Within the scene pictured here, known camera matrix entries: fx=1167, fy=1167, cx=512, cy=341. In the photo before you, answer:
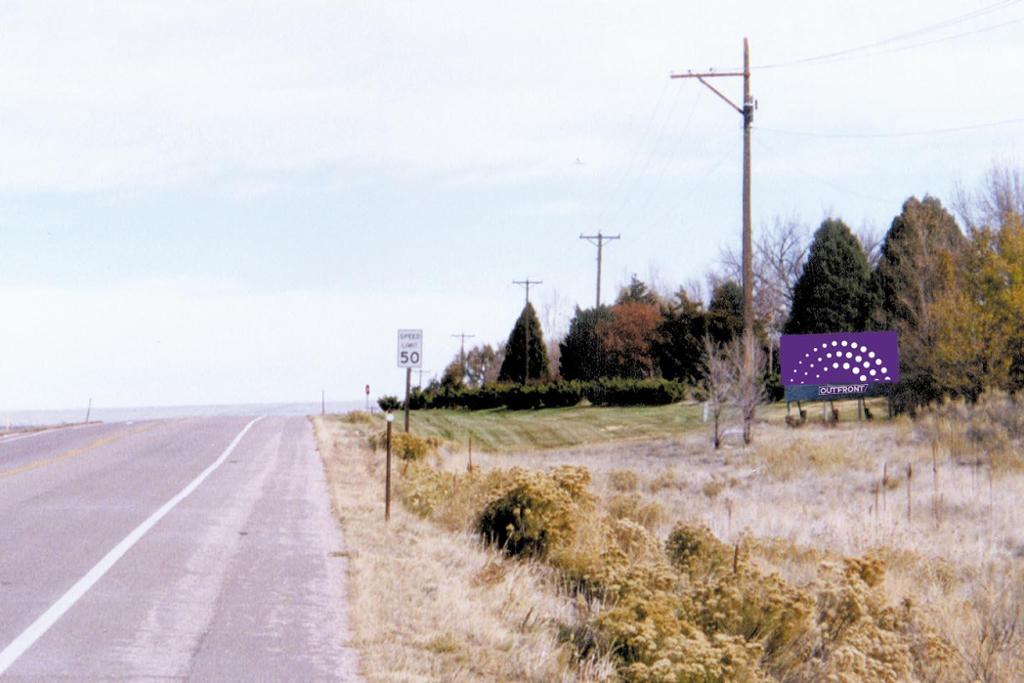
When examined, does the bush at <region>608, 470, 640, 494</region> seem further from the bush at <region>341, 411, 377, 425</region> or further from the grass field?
the bush at <region>341, 411, 377, 425</region>

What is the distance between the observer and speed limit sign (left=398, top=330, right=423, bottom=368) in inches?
696

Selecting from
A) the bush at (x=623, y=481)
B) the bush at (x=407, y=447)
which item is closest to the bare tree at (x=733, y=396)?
the bush at (x=623, y=481)

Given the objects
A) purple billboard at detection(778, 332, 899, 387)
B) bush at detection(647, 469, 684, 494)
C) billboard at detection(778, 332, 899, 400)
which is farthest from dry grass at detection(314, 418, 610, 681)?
billboard at detection(778, 332, 899, 400)

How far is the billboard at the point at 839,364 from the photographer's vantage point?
44.1 metres

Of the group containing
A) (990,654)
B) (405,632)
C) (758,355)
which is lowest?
(990,654)

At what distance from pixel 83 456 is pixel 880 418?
28.4 metres

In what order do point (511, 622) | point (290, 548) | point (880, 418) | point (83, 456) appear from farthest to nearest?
point (880, 418)
point (83, 456)
point (290, 548)
point (511, 622)

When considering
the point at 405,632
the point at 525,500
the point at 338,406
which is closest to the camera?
the point at 405,632

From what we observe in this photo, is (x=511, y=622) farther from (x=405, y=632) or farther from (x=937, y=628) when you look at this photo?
(x=937, y=628)

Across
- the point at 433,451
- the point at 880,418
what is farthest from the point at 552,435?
the point at 433,451

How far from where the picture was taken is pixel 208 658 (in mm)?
7734

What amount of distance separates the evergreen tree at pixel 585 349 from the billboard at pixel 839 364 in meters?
25.3

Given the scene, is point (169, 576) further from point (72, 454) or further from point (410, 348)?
point (72, 454)

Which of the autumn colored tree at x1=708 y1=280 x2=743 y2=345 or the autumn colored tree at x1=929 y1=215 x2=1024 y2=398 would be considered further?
the autumn colored tree at x1=708 y1=280 x2=743 y2=345
